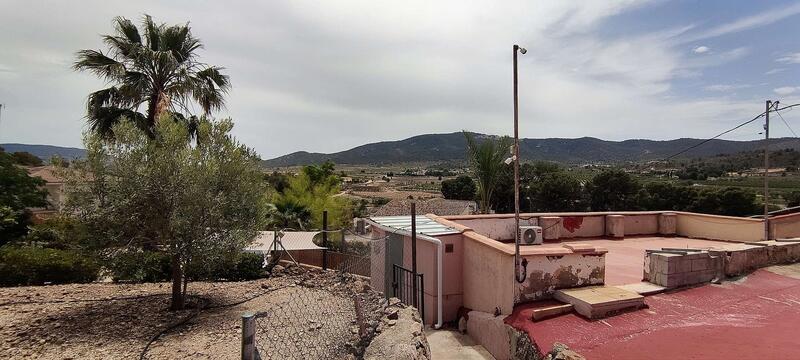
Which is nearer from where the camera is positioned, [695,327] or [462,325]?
[695,327]

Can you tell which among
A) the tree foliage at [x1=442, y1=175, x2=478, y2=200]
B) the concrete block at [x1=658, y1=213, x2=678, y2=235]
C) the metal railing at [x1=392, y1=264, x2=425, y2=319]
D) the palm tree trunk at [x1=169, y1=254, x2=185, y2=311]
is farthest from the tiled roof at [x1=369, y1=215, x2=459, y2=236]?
the tree foliage at [x1=442, y1=175, x2=478, y2=200]

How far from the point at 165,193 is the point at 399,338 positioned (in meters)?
4.41

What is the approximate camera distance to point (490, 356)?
7.33 metres

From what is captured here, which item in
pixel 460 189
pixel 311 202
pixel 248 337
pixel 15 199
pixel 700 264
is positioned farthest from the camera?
pixel 460 189

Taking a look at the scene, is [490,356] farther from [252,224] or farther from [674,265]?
[252,224]

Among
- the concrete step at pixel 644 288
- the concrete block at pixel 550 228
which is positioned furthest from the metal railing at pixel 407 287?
the concrete block at pixel 550 228

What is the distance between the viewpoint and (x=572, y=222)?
1298 cm

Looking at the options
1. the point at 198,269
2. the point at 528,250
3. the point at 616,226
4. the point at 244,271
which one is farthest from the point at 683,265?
the point at 244,271

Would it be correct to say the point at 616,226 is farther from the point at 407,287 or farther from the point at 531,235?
the point at 407,287

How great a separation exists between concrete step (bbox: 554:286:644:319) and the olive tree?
5.36 metres

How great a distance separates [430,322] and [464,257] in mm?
1549

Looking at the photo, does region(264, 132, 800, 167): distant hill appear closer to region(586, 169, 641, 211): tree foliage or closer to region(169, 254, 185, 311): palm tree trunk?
region(586, 169, 641, 211): tree foliage

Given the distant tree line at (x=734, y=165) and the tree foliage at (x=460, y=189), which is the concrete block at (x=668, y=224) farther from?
the distant tree line at (x=734, y=165)

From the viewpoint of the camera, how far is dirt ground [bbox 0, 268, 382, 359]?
5.71 m
